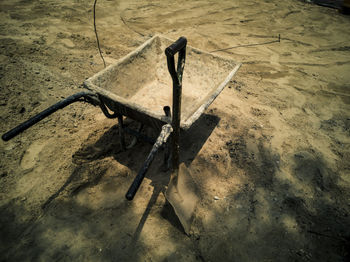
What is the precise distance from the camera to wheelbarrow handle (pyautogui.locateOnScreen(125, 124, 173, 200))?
45.8 inches

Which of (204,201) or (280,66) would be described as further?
(280,66)

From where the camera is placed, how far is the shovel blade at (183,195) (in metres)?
2.05

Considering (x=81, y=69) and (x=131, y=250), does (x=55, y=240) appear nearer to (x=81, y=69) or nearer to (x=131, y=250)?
(x=131, y=250)

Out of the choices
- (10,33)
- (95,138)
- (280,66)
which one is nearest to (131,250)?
(95,138)

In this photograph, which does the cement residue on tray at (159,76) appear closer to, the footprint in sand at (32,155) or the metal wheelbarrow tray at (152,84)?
the metal wheelbarrow tray at (152,84)

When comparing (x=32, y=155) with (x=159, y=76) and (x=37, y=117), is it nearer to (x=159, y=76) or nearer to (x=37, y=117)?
(x=37, y=117)

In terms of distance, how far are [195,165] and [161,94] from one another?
1.14 metres

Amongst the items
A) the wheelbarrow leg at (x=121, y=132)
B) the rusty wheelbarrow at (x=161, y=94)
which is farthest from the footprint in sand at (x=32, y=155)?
the wheelbarrow leg at (x=121, y=132)

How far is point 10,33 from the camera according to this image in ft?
14.6

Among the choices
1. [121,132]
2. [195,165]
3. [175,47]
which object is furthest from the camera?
[195,165]

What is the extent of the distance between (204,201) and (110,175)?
116 centimetres

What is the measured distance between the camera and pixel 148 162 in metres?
1.33

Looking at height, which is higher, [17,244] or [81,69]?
[81,69]

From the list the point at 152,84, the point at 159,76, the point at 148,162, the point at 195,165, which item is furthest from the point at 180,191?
the point at 159,76
